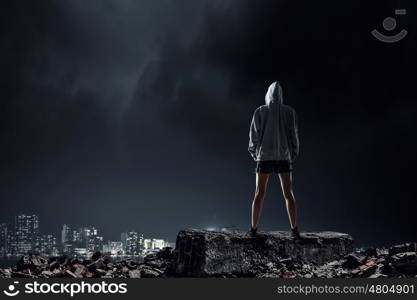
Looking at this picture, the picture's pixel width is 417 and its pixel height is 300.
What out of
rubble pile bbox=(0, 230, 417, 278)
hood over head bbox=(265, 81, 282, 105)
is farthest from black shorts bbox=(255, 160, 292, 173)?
rubble pile bbox=(0, 230, 417, 278)

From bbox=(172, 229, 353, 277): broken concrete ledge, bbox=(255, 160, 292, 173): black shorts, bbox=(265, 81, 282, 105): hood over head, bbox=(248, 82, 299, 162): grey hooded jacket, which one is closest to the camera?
bbox=(255, 160, 292, 173): black shorts

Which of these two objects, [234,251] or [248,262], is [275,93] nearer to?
[234,251]

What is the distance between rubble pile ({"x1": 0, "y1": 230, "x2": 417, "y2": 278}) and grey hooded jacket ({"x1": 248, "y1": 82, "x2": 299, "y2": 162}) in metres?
1.94

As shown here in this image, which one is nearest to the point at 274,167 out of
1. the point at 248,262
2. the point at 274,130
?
the point at 274,130

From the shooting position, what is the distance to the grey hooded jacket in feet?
30.6

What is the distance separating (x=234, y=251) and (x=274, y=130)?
8.64 ft

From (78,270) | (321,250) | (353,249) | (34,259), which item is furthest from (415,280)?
(34,259)

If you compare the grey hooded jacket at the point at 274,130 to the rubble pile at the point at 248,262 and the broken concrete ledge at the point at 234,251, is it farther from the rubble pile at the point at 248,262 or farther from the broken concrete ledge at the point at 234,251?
the rubble pile at the point at 248,262

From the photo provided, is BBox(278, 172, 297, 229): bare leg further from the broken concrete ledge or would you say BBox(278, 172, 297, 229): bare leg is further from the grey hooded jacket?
the broken concrete ledge

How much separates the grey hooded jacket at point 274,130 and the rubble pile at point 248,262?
1936 millimetres

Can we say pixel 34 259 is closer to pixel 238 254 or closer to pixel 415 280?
pixel 238 254

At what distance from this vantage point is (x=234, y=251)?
9.68 metres

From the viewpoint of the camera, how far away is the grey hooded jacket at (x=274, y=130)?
9336mm

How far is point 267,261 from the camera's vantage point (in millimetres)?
10070
